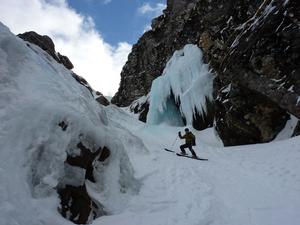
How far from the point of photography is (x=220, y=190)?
787cm

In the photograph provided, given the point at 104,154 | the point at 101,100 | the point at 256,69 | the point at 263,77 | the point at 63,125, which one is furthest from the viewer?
the point at 101,100

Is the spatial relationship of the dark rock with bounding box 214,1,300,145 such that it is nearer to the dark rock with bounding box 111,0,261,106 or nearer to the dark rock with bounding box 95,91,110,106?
the dark rock with bounding box 111,0,261,106

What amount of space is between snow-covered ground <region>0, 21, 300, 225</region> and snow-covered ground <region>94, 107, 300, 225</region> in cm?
2

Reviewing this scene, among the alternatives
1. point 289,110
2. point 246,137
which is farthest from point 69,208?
point 246,137

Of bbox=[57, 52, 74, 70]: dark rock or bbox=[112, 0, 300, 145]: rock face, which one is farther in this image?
bbox=[57, 52, 74, 70]: dark rock

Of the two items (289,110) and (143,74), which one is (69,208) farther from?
(143,74)

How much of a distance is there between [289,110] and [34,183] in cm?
1118

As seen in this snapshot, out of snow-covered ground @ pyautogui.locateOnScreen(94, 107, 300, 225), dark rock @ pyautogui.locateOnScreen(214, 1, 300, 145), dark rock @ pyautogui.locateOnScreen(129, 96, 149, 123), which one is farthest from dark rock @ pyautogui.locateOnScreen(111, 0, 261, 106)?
snow-covered ground @ pyautogui.locateOnScreen(94, 107, 300, 225)

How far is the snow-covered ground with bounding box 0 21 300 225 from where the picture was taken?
208 inches

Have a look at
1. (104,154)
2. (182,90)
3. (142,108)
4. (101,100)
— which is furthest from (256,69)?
(142,108)

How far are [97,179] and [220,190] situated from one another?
2.97 metres

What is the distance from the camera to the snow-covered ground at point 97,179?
5.29 m

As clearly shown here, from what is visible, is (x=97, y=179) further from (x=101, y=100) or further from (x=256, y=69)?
(x=101, y=100)

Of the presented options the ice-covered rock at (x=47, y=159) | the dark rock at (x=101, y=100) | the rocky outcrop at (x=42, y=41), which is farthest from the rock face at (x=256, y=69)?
the rocky outcrop at (x=42, y=41)
